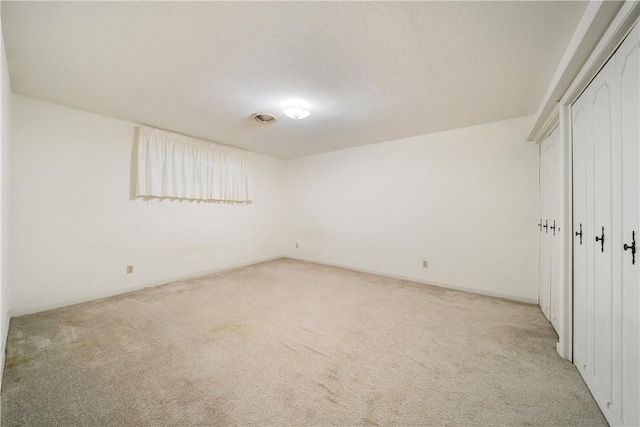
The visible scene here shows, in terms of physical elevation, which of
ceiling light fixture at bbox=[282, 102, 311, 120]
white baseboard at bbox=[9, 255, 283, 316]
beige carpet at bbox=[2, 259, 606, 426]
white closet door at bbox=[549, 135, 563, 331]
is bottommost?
beige carpet at bbox=[2, 259, 606, 426]

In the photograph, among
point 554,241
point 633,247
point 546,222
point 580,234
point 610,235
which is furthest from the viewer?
point 546,222

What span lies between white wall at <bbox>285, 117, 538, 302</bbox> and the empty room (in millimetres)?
30

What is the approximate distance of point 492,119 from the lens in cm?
317

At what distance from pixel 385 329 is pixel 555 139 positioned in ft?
8.37

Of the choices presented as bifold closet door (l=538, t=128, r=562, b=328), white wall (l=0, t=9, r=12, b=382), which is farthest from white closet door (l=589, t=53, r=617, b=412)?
white wall (l=0, t=9, r=12, b=382)

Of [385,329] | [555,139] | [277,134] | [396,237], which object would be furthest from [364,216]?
[555,139]

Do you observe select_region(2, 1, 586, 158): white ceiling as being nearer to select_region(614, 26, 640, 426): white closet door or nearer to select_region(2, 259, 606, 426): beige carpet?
select_region(614, 26, 640, 426): white closet door

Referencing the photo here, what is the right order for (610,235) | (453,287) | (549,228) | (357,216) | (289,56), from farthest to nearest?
(357,216) → (453,287) → (549,228) → (289,56) → (610,235)

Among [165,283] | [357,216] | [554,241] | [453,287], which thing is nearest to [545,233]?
[554,241]

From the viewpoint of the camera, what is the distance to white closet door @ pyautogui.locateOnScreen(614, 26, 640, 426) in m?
1.10

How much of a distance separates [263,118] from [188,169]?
70.0 inches

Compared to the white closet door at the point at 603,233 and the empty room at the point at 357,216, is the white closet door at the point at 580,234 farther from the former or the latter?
the white closet door at the point at 603,233

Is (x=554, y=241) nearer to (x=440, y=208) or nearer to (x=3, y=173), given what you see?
(x=440, y=208)

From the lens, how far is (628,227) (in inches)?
46.3
